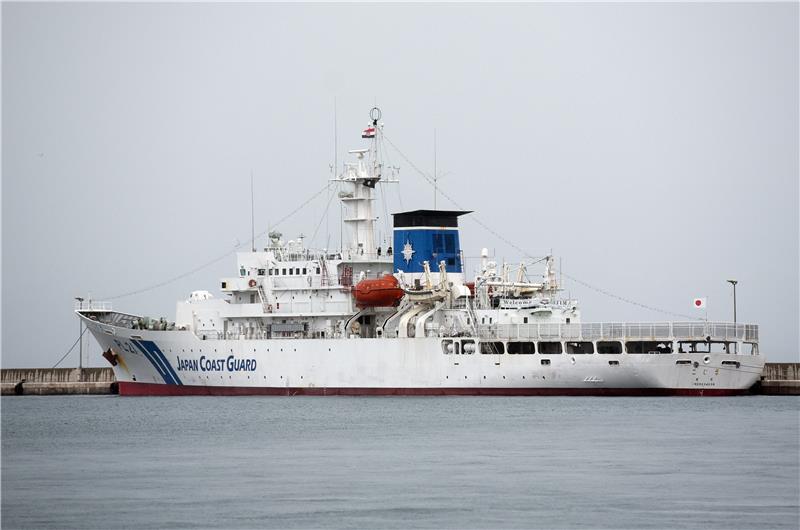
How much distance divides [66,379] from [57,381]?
41cm

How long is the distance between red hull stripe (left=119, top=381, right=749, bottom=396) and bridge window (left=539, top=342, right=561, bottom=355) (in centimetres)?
128

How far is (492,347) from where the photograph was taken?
49.3 m

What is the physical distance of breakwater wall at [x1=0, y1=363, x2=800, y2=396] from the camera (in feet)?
182

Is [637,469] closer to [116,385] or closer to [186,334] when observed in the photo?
[186,334]

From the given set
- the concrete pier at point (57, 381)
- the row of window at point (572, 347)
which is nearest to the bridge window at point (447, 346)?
the row of window at point (572, 347)

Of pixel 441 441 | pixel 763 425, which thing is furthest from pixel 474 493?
pixel 763 425

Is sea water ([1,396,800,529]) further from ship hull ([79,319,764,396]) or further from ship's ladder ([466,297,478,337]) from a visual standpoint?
ship's ladder ([466,297,478,337])

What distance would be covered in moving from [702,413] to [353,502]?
1800cm

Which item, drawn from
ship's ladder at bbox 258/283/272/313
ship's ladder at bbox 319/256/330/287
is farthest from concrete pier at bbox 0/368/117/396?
ship's ladder at bbox 319/256/330/287

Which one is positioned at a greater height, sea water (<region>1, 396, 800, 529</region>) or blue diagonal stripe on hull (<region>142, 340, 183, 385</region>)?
blue diagonal stripe on hull (<region>142, 340, 183, 385</region>)

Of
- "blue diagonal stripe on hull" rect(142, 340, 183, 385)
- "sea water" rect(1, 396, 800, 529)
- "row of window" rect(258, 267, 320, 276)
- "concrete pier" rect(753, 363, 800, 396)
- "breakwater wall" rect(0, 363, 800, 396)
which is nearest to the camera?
"sea water" rect(1, 396, 800, 529)

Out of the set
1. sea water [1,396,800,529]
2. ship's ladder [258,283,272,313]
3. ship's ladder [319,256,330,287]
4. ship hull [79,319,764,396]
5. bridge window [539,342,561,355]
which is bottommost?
sea water [1,396,800,529]

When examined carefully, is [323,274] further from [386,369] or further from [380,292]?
[386,369]

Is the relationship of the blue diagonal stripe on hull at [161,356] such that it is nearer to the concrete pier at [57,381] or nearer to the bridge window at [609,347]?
the concrete pier at [57,381]
